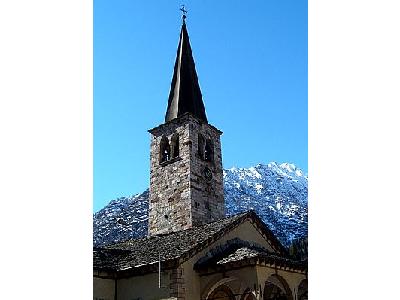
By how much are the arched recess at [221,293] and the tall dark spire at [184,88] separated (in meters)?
8.39

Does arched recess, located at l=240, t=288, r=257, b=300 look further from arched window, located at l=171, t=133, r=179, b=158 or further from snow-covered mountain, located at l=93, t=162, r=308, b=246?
snow-covered mountain, located at l=93, t=162, r=308, b=246

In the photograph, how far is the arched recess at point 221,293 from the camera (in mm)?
9800

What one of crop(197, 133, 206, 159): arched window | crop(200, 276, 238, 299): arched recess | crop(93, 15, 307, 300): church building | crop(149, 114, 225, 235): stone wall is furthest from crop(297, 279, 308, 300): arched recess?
crop(197, 133, 206, 159): arched window

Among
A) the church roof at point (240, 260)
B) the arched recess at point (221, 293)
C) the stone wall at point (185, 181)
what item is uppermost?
the stone wall at point (185, 181)

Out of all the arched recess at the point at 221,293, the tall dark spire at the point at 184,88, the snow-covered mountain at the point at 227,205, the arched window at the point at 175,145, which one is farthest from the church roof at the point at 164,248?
the snow-covered mountain at the point at 227,205

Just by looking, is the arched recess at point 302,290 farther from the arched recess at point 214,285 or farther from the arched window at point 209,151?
the arched window at point 209,151

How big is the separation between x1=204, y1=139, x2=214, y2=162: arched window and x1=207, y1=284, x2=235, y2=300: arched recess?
7.86 metres

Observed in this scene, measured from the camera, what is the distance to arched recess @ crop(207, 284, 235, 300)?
980 cm

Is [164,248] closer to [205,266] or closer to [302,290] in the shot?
[205,266]
